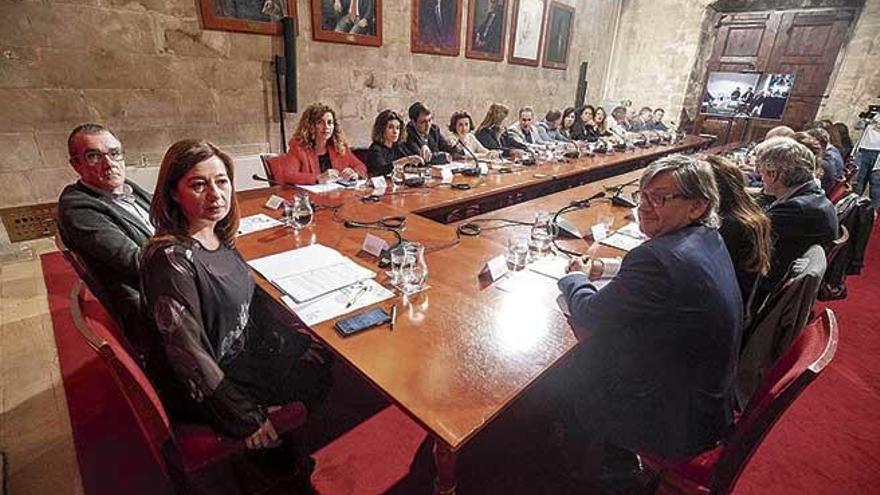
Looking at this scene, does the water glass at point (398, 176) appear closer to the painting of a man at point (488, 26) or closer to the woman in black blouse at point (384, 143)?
the woman in black blouse at point (384, 143)

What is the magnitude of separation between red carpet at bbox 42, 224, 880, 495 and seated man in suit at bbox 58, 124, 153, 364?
53cm

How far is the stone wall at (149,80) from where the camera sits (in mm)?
2893

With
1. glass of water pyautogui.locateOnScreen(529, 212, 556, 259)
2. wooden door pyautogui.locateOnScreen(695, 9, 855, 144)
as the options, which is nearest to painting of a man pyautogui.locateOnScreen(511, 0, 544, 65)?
wooden door pyautogui.locateOnScreen(695, 9, 855, 144)

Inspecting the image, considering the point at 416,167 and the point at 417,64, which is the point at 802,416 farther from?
the point at 417,64

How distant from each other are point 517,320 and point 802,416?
1.74m

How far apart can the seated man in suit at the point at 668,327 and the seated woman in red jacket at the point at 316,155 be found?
6.83ft

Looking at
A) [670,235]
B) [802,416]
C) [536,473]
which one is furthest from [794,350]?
[802,416]

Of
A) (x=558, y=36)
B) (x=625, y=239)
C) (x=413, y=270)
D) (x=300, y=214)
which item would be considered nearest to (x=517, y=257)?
(x=413, y=270)

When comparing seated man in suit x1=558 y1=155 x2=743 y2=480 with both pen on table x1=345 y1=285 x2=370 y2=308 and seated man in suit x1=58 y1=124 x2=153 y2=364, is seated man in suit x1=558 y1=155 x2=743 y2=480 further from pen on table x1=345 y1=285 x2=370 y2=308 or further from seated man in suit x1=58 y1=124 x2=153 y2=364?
seated man in suit x1=58 y1=124 x2=153 y2=364

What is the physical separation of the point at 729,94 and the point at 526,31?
4.82m

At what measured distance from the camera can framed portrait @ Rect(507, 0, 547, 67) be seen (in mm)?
6598

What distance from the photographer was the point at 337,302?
1.30 meters

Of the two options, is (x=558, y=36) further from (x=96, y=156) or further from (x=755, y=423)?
(x=755, y=423)

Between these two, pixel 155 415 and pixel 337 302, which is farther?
pixel 337 302
